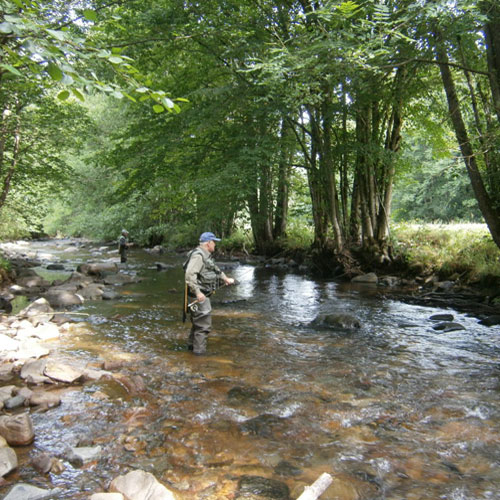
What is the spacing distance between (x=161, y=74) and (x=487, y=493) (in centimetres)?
1568

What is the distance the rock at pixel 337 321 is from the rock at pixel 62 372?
190 inches

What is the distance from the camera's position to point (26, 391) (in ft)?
16.4

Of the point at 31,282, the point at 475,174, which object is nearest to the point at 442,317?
the point at 475,174

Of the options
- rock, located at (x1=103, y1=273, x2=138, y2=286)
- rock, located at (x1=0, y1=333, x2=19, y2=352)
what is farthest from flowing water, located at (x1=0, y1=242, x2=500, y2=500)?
rock, located at (x1=103, y1=273, x2=138, y2=286)

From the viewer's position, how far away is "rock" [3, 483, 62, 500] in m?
3.01

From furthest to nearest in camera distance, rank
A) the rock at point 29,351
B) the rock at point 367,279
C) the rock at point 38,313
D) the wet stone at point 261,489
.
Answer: the rock at point 367,279
the rock at point 38,313
the rock at point 29,351
the wet stone at point 261,489

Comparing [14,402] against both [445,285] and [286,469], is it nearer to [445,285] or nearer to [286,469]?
[286,469]

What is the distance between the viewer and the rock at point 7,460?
3.40 m

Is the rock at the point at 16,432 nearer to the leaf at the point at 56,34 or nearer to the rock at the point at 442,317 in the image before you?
the leaf at the point at 56,34

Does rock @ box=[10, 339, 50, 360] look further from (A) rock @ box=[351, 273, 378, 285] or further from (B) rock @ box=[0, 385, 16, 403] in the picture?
(A) rock @ box=[351, 273, 378, 285]

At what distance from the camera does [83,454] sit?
3.77 metres

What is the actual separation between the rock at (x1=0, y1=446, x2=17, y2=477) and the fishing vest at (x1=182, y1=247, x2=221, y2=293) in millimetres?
3603

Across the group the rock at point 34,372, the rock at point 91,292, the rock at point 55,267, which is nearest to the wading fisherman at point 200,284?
the rock at point 34,372

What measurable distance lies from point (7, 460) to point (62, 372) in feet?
6.97
